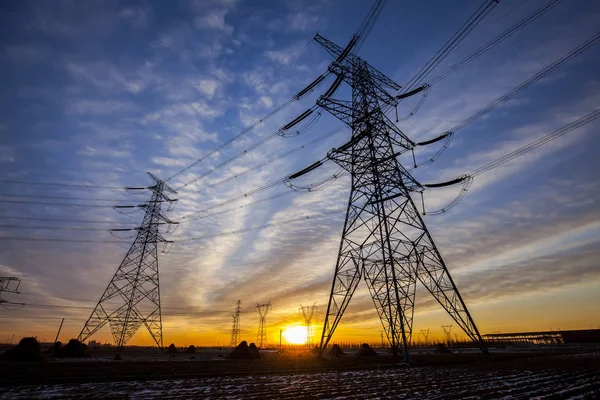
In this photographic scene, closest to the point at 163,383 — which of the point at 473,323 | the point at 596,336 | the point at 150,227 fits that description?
the point at 473,323

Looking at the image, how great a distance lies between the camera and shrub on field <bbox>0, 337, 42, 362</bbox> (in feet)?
58.1

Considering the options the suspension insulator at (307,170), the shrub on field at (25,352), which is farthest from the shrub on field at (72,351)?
the suspension insulator at (307,170)

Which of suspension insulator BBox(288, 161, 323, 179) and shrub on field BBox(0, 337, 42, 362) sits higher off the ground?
suspension insulator BBox(288, 161, 323, 179)

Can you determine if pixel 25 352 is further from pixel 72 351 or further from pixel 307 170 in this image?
pixel 307 170

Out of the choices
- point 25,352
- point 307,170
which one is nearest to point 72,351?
point 25,352

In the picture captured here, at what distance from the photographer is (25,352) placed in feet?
59.3

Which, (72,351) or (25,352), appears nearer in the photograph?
(25,352)

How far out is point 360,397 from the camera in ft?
21.1

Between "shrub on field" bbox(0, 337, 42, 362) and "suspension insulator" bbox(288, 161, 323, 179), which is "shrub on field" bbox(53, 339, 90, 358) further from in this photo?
"suspension insulator" bbox(288, 161, 323, 179)

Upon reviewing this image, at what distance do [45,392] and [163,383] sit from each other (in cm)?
289

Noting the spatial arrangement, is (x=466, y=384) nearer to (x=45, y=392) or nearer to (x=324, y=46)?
(x=45, y=392)

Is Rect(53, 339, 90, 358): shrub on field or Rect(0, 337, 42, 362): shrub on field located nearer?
Rect(0, 337, 42, 362): shrub on field

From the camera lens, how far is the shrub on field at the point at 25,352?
58.1 ft

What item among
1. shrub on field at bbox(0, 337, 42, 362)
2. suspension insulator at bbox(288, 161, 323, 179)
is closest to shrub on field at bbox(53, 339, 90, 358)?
shrub on field at bbox(0, 337, 42, 362)
